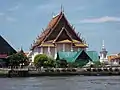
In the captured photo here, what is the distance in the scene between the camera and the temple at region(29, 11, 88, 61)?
118 metres

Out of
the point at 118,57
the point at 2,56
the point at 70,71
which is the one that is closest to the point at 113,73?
the point at 70,71

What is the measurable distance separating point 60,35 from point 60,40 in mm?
1462

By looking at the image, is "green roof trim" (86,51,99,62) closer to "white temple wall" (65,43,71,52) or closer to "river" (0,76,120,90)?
"white temple wall" (65,43,71,52)

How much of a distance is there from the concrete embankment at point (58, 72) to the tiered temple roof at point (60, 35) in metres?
24.2

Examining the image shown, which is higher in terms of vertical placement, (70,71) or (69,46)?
(69,46)

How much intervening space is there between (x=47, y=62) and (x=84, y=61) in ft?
49.2

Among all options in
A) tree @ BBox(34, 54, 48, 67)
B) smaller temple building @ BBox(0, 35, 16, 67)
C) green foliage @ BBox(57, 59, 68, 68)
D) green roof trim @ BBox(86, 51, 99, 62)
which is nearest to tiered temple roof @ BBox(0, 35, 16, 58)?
smaller temple building @ BBox(0, 35, 16, 67)

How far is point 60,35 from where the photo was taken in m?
118

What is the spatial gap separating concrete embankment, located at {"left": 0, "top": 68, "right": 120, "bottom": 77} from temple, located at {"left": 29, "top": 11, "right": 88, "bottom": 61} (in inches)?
943

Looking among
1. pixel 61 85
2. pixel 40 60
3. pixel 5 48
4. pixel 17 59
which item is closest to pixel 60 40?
pixel 5 48

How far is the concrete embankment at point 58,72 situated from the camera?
85500mm

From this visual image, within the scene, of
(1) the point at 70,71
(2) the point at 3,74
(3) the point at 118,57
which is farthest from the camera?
(3) the point at 118,57

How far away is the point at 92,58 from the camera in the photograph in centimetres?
11162

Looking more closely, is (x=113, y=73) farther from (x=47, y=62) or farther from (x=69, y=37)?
(x=69, y=37)
